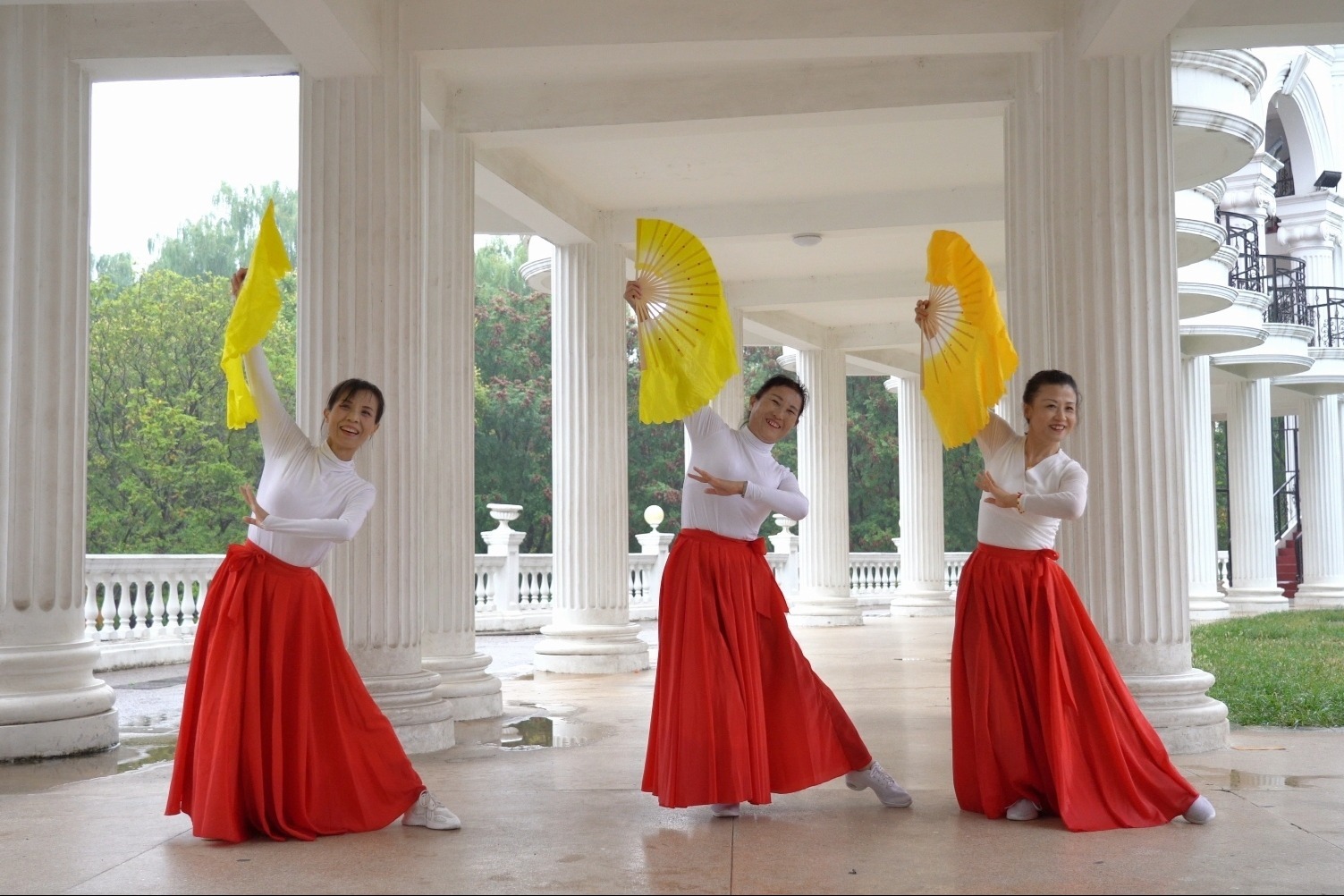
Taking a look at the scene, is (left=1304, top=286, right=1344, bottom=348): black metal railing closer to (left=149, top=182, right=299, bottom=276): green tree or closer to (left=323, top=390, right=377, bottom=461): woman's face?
(left=323, top=390, right=377, bottom=461): woman's face

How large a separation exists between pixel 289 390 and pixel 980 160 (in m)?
25.2

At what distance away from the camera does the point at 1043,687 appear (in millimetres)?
5191

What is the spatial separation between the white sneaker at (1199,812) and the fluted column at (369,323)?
4.38 meters

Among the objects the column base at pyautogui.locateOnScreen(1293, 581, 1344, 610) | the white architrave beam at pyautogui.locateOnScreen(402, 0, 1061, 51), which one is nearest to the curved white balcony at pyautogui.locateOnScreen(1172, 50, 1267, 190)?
the white architrave beam at pyautogui.locateOnScreen(402, 0, 1061, 51)

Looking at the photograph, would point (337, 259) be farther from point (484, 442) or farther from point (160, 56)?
point (484, 442)

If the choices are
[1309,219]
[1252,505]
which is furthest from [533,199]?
[1309,219]

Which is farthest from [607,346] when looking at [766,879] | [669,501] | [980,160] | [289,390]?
[669,501]

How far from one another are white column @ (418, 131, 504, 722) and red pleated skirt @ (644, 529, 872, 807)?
4239 millimetres

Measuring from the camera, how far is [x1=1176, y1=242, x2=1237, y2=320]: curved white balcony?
1619 centimetres

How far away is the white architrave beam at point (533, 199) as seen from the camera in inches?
428

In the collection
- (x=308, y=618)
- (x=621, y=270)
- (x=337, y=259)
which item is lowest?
(x=308, y=618)

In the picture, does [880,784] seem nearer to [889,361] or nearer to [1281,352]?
[889,361]

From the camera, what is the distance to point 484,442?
35.7 metres

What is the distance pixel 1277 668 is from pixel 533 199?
7702 mm
